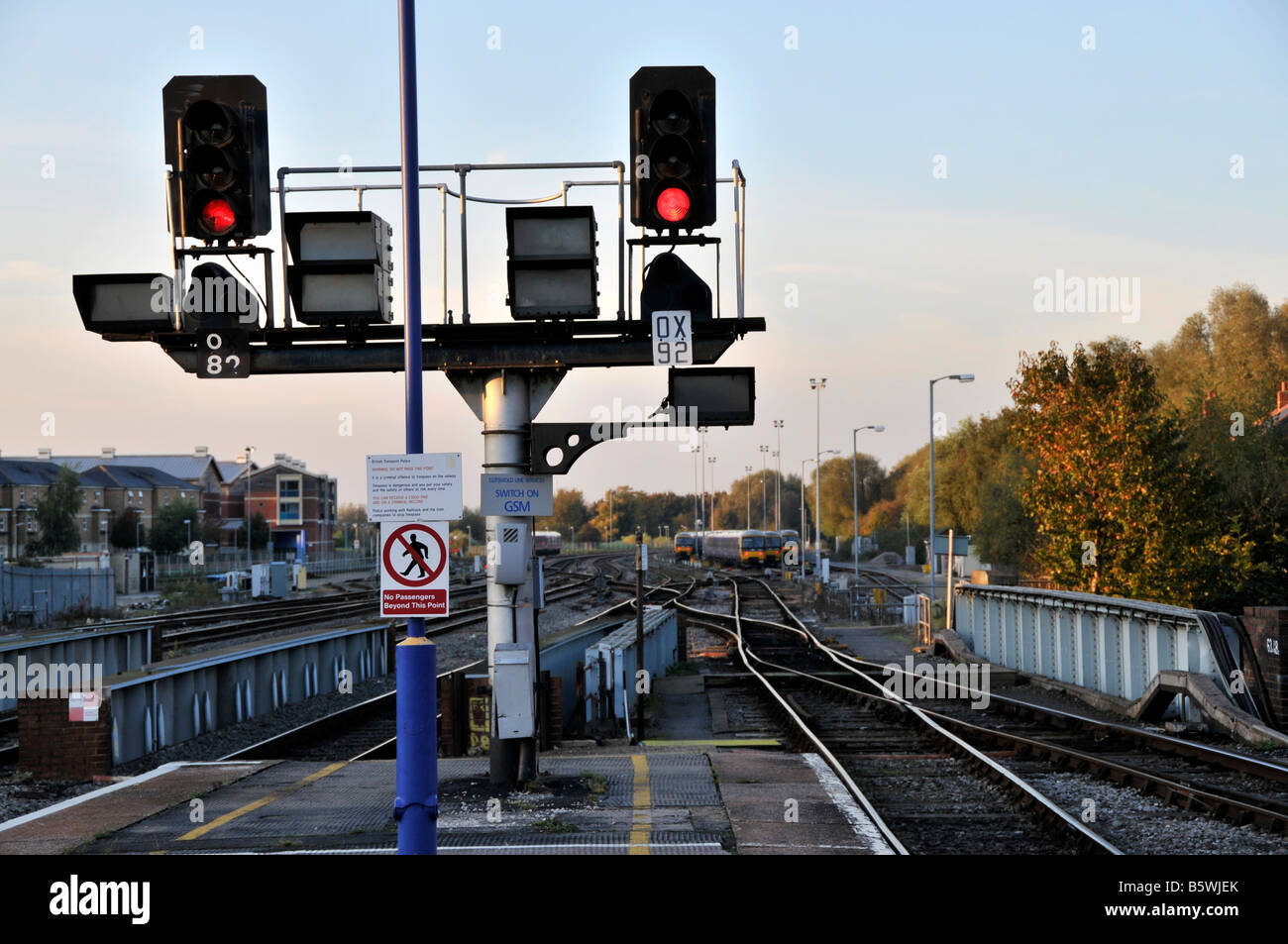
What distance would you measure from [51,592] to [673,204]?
3871 centimetres

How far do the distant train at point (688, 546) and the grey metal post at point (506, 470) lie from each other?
291ft

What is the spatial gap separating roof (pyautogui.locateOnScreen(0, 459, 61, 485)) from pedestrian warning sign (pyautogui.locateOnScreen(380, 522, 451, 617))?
8709 centimetres

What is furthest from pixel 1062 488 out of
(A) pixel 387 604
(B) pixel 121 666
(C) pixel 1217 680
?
(A) pixel 387 604

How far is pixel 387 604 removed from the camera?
26.0ft

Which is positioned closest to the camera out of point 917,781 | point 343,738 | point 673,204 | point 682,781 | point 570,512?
point 673,204

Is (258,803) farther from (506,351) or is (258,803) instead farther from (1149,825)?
(1149,825)

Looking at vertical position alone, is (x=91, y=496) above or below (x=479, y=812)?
above

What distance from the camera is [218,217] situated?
941 centimetres

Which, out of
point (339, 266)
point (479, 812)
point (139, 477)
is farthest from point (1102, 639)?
point (139, 477)

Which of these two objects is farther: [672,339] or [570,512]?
[570,512]

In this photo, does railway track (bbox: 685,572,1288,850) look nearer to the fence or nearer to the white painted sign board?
the white painted sign board

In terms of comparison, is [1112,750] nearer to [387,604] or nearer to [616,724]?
[616,724]

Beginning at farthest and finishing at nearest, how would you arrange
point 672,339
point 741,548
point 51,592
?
point 741,548 → point 51,592 → point 672,339

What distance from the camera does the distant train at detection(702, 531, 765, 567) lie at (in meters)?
84.8
